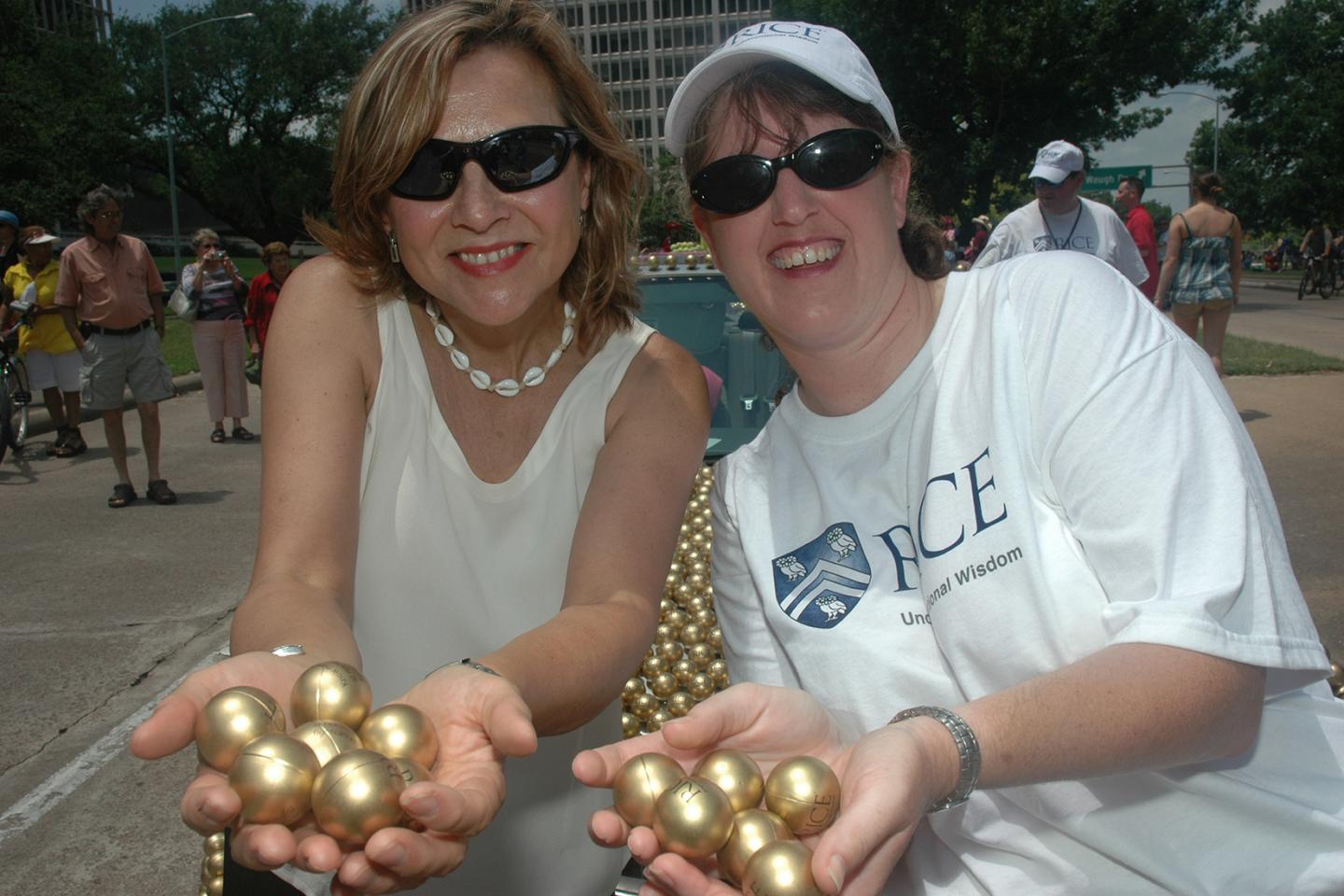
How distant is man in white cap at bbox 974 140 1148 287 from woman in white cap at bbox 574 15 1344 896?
538 cm

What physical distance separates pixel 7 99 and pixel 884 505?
3908 cm

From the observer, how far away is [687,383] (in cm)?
217

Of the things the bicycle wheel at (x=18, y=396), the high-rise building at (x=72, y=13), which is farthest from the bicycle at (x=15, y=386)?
the high-rise building at (x=72, y=13)

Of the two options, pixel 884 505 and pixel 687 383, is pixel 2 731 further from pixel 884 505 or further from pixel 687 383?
pixel 884 505

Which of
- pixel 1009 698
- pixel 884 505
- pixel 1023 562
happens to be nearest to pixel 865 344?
pixel 884 505

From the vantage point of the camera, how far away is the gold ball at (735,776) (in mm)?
1340

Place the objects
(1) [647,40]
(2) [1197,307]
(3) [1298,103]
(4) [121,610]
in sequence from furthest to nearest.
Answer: (1) [647,40]
(3) [1298,103]
(2) [1197,307]
(4) [121,610]

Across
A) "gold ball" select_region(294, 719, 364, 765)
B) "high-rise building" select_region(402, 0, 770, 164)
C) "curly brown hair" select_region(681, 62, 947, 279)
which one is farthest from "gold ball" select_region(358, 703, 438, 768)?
"high-rise building" select_region(402, 0, 770, 164)

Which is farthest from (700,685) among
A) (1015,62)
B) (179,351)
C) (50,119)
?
(50,119)

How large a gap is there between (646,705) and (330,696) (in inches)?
47.6

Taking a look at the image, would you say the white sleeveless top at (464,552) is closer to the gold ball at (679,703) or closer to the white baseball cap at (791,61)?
the gold ball at (679,703)

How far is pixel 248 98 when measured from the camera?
216ft

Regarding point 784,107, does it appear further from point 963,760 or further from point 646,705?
point 646,705

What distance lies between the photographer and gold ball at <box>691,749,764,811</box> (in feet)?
4.40
